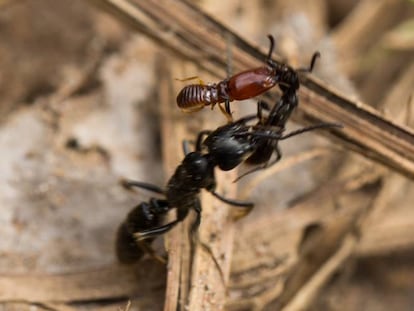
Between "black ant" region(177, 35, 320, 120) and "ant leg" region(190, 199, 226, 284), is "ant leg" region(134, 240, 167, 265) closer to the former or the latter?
"ant leg" region(190, 199, 226, 284)

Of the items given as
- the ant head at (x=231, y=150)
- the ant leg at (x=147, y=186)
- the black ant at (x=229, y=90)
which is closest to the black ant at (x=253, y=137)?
the ant head at (x=231, y=150)

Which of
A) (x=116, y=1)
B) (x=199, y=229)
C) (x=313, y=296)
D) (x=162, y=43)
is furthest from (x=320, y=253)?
(x=116, y=1)

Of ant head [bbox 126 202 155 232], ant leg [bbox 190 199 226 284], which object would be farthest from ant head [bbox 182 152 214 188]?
ant head [bbox 126 202 155 232]

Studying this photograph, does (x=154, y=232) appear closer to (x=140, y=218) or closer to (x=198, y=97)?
(x=140, y=218)

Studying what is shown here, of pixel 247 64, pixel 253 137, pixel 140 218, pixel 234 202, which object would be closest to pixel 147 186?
pixel 140 218

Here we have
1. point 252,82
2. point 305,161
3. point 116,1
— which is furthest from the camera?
point 305,161

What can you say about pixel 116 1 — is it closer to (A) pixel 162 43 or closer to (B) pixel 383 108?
(A) pixel 162 43
